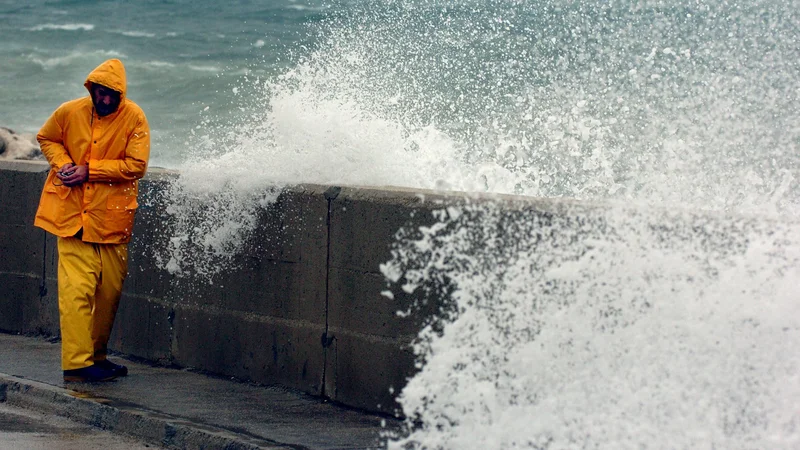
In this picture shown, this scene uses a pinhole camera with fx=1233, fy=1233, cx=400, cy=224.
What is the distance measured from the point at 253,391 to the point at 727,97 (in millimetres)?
26225

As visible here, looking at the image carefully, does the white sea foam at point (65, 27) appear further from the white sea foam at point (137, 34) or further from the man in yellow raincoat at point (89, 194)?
the man in yellow raincoat at point (89, 194)

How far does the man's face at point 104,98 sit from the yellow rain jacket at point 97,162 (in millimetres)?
36

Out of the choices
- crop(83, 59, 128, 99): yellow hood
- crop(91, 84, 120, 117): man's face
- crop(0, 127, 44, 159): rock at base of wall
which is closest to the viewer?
crop(83, 59, 128, 99): yellow hood

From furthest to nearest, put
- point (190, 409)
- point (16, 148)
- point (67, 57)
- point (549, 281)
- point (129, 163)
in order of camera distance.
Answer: point (67, 57) → point (16, 148) → point (129, 163) → point (190, 409) → point (549, 281)

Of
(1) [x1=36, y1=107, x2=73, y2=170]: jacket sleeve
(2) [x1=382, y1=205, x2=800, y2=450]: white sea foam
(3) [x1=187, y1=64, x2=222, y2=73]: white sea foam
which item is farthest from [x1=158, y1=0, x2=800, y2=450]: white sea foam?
(3) [x1=187, y1=64, x2=222, y2=73]: white sea foam

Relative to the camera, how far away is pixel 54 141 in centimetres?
701

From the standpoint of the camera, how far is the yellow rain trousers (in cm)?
688

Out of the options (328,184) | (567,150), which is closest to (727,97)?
(567,150)

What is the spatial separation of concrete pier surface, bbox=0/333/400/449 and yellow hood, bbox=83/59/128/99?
166 centimetres

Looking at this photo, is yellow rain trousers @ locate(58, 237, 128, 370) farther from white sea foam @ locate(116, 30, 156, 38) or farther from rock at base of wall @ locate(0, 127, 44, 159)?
white sea foam @ locate(116, 30, 156, 38)

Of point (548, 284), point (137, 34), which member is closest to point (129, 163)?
point (548, 284)

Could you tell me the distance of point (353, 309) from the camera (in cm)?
636

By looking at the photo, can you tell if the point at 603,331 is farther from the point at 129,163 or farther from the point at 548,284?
the point at 129,163

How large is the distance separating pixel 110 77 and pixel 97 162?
475mm
